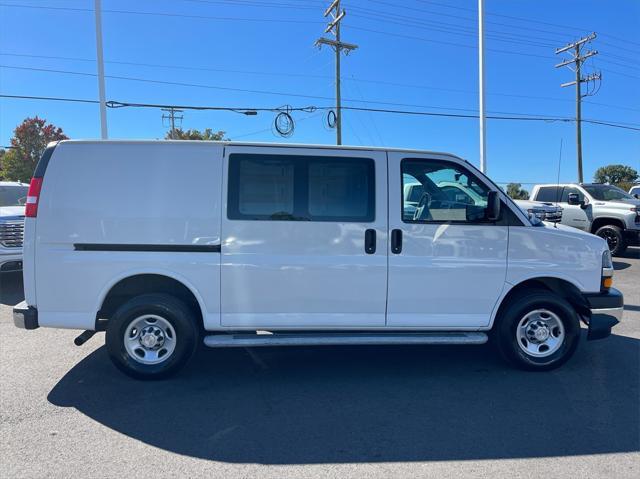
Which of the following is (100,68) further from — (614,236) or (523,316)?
(614,236)

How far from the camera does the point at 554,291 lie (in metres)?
4.88

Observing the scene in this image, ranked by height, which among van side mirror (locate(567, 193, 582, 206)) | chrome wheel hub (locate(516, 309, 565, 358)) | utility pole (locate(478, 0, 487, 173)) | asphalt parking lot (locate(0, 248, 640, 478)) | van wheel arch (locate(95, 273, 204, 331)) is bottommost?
asphalt parking lot (locate(0, 248, 640, 478))

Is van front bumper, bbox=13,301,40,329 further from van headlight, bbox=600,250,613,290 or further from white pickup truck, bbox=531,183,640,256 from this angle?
white pickup truck, bbox=531,183,640,256

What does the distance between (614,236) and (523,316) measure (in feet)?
30.8

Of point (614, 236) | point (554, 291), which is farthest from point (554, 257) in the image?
point (614, 236)

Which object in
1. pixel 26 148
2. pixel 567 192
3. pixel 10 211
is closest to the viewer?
pixel 10 211

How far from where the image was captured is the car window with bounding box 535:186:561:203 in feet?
42.6

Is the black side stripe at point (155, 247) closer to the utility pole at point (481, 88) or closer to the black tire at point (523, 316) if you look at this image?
the black tire at point (523, 316)

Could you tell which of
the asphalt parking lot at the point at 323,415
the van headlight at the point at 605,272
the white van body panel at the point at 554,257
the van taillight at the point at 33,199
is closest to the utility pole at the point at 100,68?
the asphalt parking lot at the point at 323,415

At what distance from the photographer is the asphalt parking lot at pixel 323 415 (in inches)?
123

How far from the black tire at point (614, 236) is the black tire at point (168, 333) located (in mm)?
11347

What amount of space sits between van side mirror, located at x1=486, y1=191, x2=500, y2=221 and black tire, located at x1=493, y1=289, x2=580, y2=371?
2.73 feet

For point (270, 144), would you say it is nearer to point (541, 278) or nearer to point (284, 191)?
point (284, 191)

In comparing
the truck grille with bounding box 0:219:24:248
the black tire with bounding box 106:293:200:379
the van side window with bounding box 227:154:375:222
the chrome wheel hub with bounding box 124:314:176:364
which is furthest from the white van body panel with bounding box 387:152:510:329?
the truck grille with bounding box 0:219:24:248
